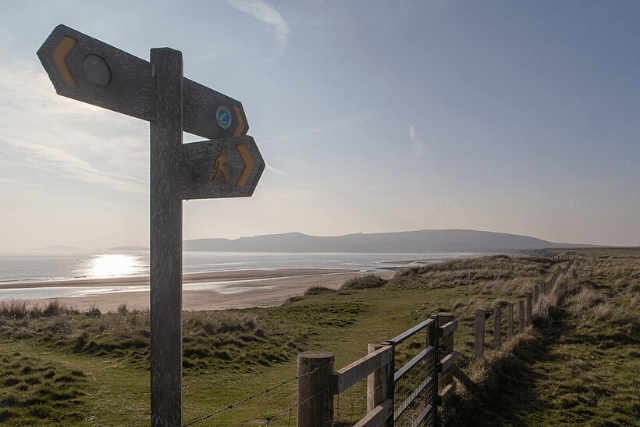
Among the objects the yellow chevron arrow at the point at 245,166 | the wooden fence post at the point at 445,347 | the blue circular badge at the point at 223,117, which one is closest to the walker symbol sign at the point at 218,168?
the yellow chevron arrow at the point at 245,166

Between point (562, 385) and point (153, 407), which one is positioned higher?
point (153, 407)

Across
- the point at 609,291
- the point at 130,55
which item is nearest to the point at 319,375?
the point at 130,55

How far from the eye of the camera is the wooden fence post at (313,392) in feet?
9.48

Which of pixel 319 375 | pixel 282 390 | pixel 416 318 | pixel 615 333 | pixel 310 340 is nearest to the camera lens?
pixel 319 375

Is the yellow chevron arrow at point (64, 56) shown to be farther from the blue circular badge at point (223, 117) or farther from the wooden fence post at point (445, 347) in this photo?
the wooden fence post at point (445, 347)

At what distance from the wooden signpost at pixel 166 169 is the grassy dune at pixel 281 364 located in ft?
6.27

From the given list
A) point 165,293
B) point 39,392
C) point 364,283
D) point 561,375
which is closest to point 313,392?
point 165,293

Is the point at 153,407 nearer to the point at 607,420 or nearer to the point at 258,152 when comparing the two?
the point at 258,152

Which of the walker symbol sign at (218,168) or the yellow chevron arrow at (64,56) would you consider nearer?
the yellow chevron arrow at (64,56)

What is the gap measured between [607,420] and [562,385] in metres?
1.39

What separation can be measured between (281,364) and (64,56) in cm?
941

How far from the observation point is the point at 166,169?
2367 millimetres

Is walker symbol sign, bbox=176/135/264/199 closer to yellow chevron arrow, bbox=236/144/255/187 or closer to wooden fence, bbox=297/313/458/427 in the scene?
yellow chevron arrow, bbox=236/144/255/187

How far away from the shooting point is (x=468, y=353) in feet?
32.2
